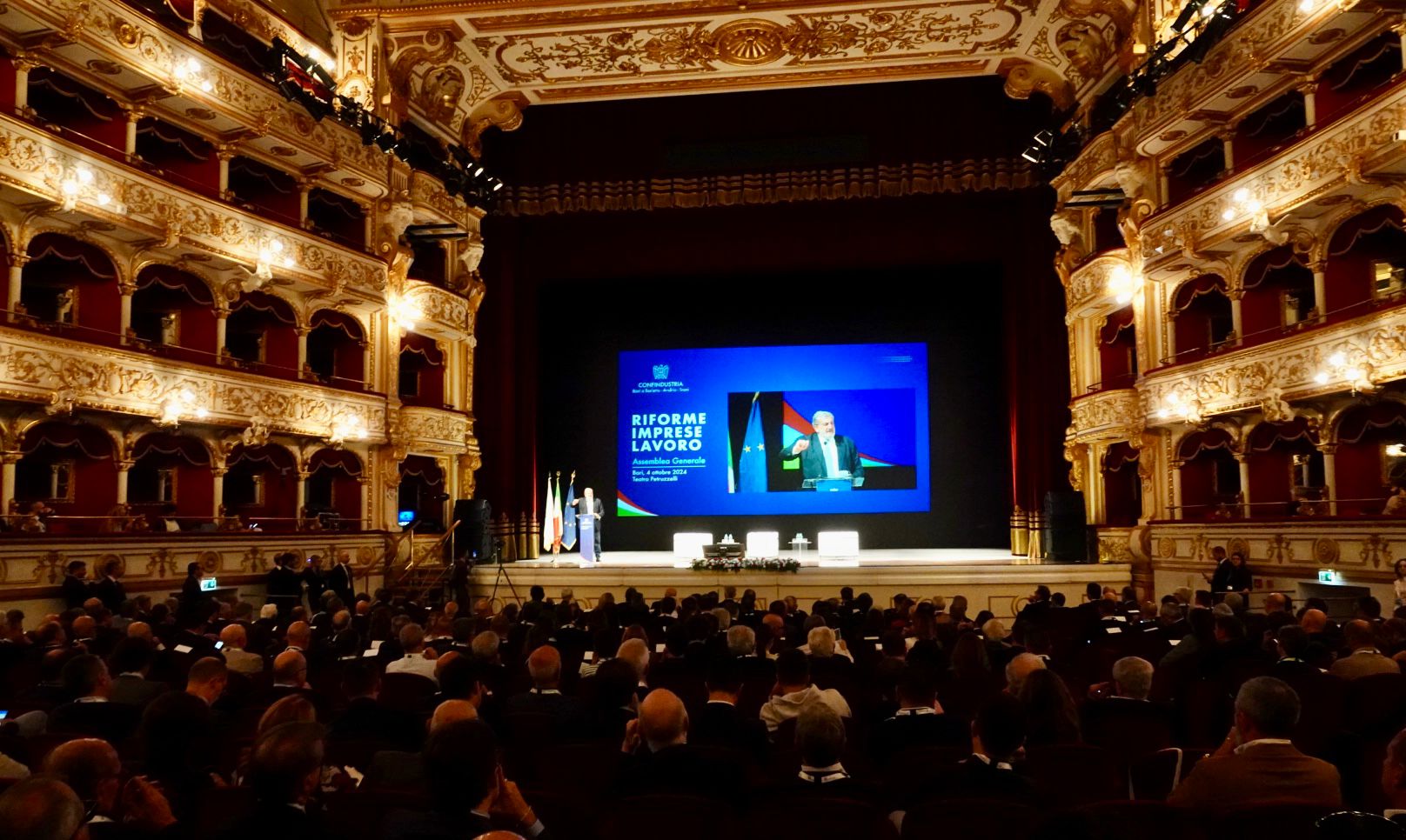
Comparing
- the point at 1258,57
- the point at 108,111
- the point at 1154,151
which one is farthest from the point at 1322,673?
the point at 108,111

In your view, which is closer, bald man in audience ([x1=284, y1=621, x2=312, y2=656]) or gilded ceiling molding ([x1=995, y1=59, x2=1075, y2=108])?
bald man in audience ([x1=284, y1=621, x2=312, y2=656])

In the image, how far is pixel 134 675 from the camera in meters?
6.04

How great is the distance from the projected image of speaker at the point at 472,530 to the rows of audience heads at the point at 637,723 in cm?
1152

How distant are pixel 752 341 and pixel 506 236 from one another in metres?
5.92

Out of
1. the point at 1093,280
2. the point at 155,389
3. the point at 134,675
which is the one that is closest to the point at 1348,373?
the point at 1093,280

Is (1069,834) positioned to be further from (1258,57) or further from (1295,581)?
(1258,57)

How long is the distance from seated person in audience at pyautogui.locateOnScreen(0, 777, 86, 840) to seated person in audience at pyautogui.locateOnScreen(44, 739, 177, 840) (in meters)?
0.49

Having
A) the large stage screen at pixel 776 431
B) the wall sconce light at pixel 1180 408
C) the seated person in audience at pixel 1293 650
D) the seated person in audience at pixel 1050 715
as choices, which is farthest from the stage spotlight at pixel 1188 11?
the seated person in audience at pixel 1050 715

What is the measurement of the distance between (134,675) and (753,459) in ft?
61.5

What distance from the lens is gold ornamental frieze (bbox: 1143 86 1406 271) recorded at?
13.2m

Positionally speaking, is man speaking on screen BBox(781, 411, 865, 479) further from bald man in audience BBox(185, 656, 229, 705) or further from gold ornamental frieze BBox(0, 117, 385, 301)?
bald man in audience BBox(185, 656, 229, 705)

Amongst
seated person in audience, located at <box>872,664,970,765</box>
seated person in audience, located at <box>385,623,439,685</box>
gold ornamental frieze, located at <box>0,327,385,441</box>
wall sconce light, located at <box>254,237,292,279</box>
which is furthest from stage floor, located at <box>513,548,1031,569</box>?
seated person in audience, located at <box>872,664,970,765</box>

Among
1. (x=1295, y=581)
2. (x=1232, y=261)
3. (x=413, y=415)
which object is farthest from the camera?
(x=413, y=415)

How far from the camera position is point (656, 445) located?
24.7 meters
